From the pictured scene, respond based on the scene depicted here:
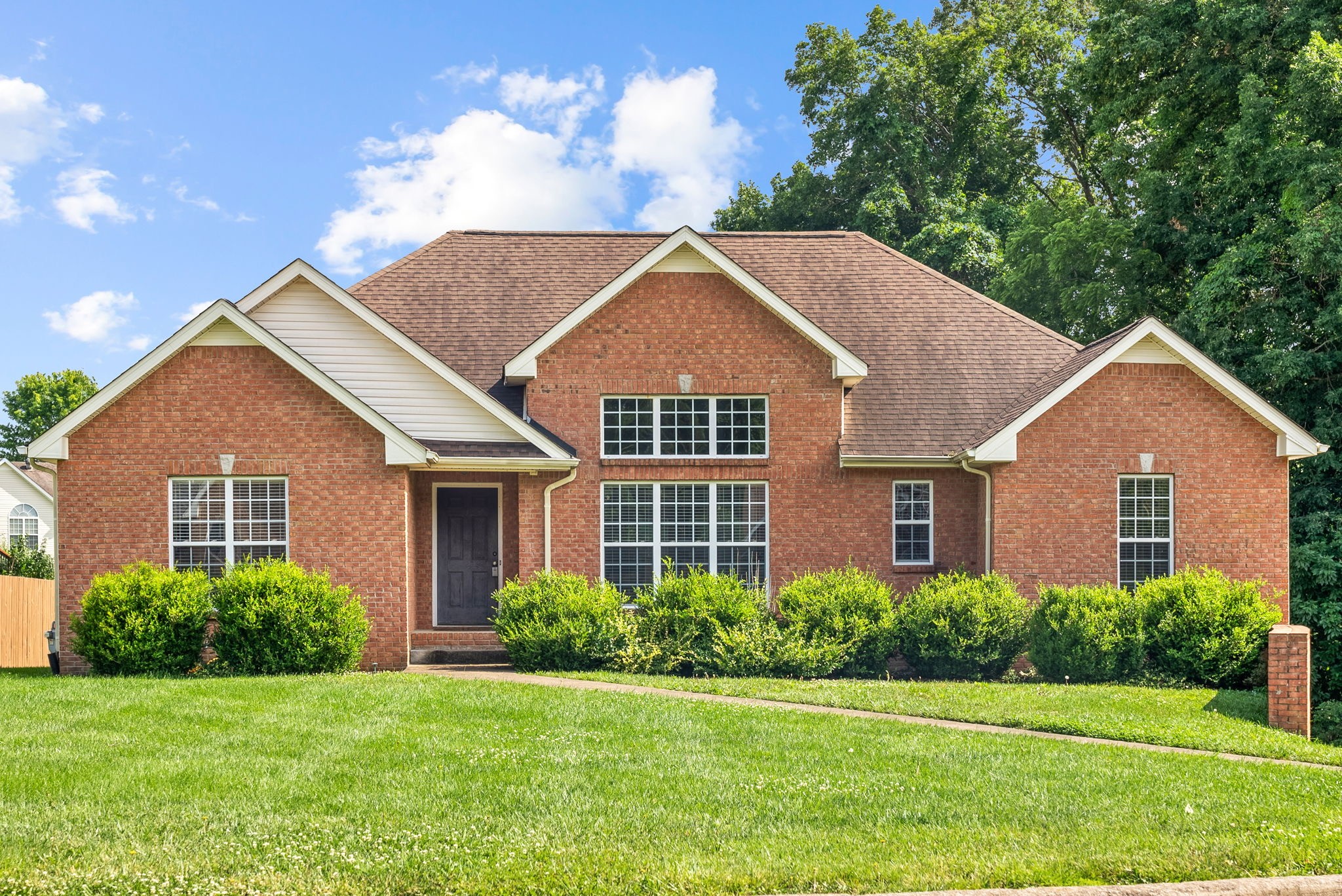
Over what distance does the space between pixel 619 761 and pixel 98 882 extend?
13.6 ft

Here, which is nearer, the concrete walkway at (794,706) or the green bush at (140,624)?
the concrete walkway at (794,706)

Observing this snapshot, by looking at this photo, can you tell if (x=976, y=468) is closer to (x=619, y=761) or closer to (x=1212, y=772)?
(x=1212, y=772)

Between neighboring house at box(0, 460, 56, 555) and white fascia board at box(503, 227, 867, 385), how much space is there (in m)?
35.8

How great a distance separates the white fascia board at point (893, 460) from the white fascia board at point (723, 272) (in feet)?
4.34

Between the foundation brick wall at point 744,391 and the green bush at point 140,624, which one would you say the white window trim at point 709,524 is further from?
the green bush at point 140,624

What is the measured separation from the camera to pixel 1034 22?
36.3m

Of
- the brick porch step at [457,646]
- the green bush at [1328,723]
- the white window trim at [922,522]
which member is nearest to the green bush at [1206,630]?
the green bush at [1328,723]

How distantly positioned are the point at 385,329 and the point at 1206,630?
12997mm

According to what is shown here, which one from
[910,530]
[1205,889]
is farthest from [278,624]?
[1205,889]

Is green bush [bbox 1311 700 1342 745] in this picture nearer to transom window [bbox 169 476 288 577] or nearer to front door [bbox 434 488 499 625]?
front door [bbox 434 488 499 625]

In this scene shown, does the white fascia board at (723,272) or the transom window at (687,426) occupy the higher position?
the white fascia board at (723,272)

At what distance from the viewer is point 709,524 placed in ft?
59.3

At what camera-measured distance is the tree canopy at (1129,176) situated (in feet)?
66.1

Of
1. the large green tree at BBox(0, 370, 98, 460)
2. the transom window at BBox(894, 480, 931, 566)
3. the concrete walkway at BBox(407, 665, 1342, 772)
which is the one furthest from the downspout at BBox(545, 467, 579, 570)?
the large green tree at BBox(0, 370, 98, 460)
